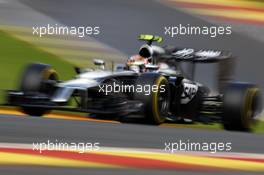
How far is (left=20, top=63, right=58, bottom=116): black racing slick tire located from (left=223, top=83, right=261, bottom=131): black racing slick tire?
180 cm

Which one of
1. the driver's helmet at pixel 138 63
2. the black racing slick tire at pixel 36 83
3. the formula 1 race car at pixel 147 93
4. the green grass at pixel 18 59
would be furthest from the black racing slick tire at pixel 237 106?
the green grass at pixel 18 59

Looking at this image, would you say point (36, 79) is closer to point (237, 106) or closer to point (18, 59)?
point (237, 106)

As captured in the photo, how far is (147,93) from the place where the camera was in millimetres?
7941

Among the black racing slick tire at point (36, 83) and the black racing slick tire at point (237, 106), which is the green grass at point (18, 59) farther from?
the black racing slick tire at point (237, 106)

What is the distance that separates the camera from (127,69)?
8758mm

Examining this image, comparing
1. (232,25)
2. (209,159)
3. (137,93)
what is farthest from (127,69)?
(232,25)

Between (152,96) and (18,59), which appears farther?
(18,59)

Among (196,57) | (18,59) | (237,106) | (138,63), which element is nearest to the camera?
(237,106)

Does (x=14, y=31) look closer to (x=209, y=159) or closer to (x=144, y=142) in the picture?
(x=144, y=142)

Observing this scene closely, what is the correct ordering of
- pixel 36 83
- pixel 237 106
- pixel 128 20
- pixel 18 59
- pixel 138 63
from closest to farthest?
pixel 237 106
pixel 36 83
pixel 138 63
pixel 18 59
pixel 128 20

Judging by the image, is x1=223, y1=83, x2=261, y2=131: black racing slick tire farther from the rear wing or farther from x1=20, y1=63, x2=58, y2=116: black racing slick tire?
x1=20, y1=63, x2=58, y2=116: black racing slick tire

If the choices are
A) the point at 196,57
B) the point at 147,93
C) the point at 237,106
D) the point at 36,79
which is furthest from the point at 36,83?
the point at 237,106

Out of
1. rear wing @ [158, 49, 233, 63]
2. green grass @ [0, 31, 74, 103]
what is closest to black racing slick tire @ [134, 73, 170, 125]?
rear wing @ [158, 49, 233, 63]

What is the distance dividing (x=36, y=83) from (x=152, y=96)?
131 cm
